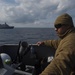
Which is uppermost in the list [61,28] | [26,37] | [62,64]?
[61,28]

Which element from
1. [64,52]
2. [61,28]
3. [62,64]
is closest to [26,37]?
[61,28]

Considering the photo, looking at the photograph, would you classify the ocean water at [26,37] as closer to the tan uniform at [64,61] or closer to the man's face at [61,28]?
the man's face at [61,28]

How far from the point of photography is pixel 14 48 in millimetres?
9188

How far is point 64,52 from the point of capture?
9.45 ft

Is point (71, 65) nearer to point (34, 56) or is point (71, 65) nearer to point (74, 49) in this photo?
point (74, 49)

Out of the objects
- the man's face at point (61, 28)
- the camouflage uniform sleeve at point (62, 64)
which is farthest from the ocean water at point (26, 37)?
the camouflage uniform sleeve at point (62, 64)

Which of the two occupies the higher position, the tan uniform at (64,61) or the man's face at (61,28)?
the man's face at (61,28)

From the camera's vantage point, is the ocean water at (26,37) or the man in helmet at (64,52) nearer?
the man in helmet at (64,52)

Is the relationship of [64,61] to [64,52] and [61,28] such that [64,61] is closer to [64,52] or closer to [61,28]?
[64,52]

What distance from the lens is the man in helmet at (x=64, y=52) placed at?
109 inches

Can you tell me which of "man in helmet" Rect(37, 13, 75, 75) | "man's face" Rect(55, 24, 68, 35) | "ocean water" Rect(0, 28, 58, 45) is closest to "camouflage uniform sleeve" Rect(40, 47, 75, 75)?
"man in helmet" Rect(37, 13, 75, 75)

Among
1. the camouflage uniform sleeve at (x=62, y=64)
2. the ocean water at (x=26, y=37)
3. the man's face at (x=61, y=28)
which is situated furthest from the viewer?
the ocean water at (x=26, y=37)

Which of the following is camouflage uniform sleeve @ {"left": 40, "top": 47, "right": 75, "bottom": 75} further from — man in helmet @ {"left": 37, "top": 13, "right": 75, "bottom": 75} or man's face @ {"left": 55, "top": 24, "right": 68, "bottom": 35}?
man's face @ {"left": 55, "top": 24, "right": 68, "bottom": 35}

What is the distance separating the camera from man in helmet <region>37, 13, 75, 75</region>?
2766 mm
